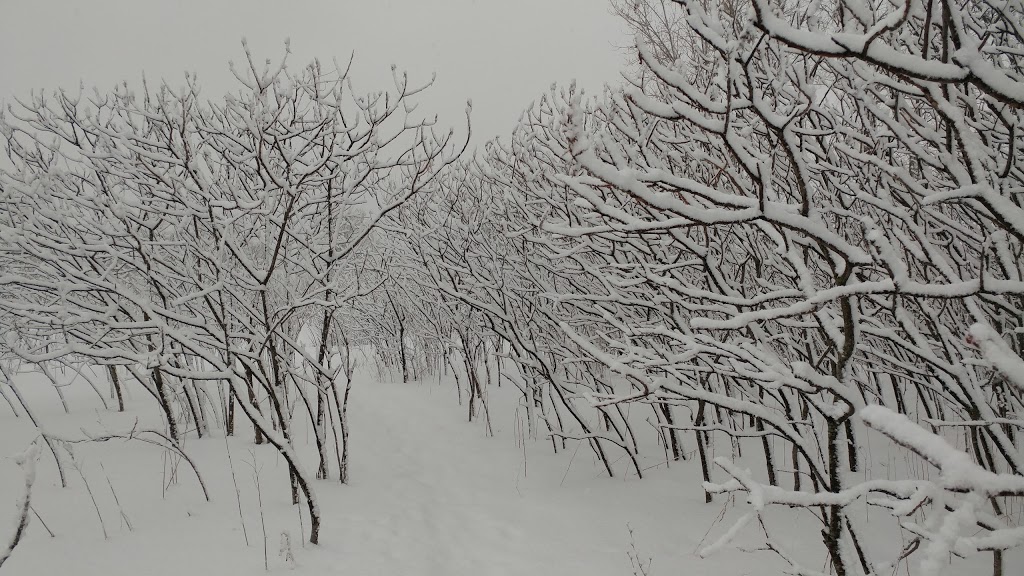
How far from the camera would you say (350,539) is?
3.46 metres

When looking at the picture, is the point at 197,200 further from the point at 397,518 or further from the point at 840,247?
the point at 840,247

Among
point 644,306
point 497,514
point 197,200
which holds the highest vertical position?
point 197,200

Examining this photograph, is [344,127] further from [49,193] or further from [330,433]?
[330,433]

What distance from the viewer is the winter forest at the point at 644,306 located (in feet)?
4.91

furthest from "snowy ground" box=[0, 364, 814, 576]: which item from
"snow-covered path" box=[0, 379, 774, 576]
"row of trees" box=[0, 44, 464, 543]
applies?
"row of trees" box=[0, 44, 464, 543]

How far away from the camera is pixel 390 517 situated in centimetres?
388

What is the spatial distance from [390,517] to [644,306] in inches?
98.0

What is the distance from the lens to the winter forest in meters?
1.50

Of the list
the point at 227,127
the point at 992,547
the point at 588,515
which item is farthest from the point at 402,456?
the point at 992,547

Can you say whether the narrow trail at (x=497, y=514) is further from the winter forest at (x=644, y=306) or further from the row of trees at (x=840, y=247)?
the row of trees at (x=840, y=247)

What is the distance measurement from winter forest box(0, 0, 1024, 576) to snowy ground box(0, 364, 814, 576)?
0.03 metres

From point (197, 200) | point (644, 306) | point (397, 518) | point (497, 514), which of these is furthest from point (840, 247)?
point (197, 200)

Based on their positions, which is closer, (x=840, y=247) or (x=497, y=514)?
(x=840, y=247)

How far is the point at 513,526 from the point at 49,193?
4.32 metres
